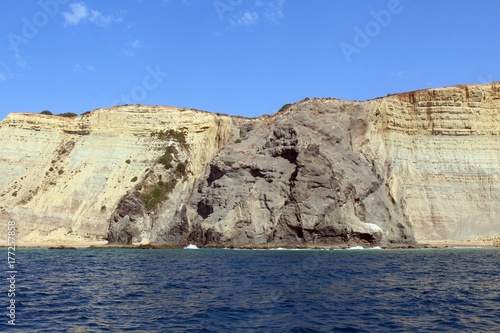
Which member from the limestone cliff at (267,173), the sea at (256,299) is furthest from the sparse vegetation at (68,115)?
the sea at (256,299)

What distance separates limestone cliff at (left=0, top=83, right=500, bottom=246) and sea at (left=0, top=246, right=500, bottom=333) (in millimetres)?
27509

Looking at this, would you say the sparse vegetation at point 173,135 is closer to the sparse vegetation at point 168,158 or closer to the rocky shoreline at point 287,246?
the sparse vegetation at point 168,158

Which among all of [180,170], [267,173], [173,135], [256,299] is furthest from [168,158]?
→ [256,299]

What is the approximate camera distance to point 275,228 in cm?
5816

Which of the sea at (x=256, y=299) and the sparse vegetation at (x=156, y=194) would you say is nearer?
the sea at (x=256, y=299)

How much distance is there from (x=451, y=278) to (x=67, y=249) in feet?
134

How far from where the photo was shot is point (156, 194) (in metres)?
66.1

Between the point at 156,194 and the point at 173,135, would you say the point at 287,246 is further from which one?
the point at 173,135

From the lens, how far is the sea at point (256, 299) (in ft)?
51.4

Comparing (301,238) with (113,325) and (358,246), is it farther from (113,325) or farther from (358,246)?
(113,325)

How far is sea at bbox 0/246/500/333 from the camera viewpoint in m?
15.7

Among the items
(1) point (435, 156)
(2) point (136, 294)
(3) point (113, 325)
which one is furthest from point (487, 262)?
(1) point (435, 156)

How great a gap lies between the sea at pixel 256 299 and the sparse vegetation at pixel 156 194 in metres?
32.3

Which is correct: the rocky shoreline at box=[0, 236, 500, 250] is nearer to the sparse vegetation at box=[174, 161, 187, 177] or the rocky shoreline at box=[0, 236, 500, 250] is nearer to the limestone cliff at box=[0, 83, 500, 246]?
the limestone cliff at box=[0, 83, 500, 246]
